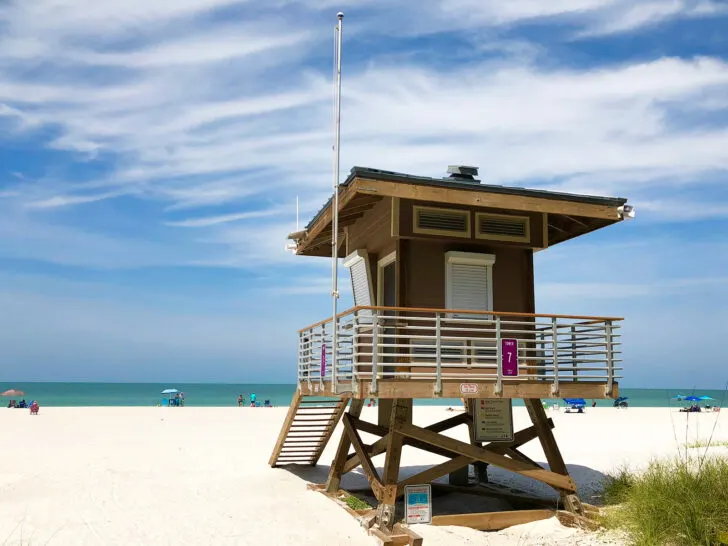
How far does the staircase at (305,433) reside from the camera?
17250mm

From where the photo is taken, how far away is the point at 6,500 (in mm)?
13922

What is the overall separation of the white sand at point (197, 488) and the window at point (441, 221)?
5.65m

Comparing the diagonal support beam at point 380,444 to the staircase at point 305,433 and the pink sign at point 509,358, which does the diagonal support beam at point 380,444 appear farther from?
the pink sign at point 509,358

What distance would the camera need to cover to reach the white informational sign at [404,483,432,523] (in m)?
11.7

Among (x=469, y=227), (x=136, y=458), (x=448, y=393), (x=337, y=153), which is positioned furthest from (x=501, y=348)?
(x=136, y=458)

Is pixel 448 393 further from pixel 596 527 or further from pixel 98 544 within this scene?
pixel 98 544

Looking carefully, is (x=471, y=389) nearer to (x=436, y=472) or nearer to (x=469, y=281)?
(x=436, y=472)

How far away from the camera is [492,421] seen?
1436 centimetres

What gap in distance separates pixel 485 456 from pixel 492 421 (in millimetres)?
1393

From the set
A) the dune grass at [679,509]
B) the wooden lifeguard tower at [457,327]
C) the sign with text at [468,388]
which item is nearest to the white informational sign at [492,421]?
the wooden lifeguard tower at [457,327]

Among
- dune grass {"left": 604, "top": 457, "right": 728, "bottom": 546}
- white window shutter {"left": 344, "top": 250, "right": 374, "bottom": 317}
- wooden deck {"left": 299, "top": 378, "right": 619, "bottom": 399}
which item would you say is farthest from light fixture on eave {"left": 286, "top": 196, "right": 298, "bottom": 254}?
dune grass {"left": 604, "top": 457, "right": 728, "bottom": 546}

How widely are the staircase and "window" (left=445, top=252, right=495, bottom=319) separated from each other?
4555 millimetres

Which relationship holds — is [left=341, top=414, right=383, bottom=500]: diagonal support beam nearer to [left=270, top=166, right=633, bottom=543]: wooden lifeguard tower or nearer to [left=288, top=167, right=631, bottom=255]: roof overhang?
[left=270, top=166, right=633, bottom=543]: wooden lifeguard tower

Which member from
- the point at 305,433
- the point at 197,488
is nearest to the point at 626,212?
the point at 305,433
